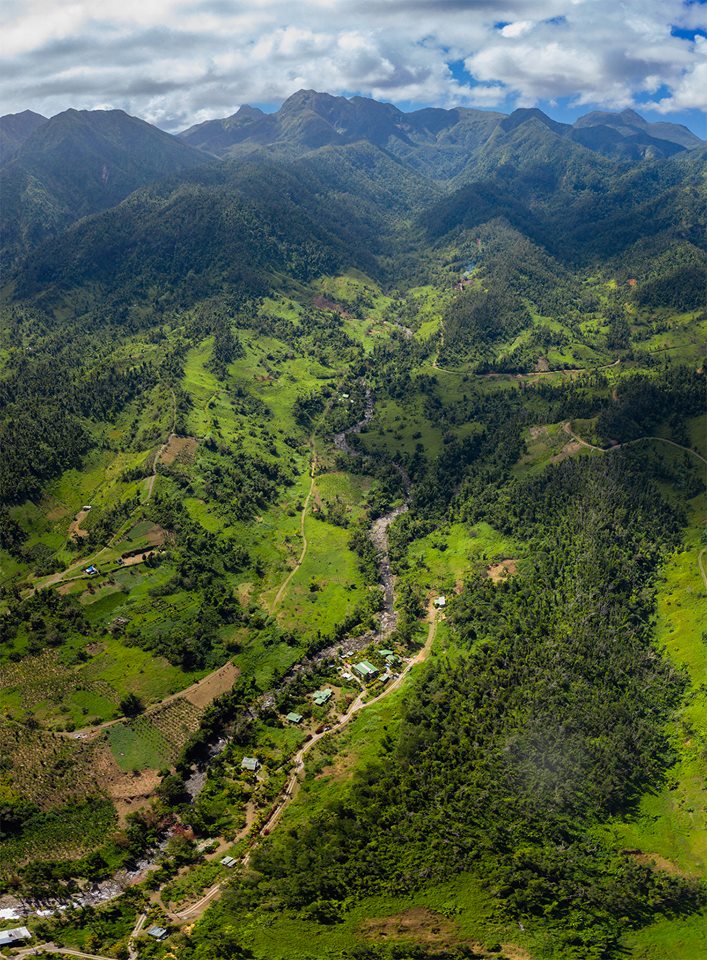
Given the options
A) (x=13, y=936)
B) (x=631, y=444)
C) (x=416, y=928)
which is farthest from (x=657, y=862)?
(x=631, y=444)

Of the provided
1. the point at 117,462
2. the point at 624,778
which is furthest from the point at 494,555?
the point at 117,462

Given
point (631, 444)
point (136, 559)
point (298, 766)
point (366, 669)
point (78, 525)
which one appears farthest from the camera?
point (631, 444)

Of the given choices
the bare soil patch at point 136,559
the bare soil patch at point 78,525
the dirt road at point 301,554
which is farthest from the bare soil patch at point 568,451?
the bare soil patch at point 78,525

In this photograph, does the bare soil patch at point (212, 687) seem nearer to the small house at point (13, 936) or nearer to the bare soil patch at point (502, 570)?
the small house at point (13, 936)

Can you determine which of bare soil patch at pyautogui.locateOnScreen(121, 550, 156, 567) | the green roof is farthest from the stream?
bare soil patch at pyautogui.locateOnScreen(121, 550, 156, 567)

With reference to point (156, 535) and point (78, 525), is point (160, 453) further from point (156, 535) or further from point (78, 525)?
point (156, 535)
